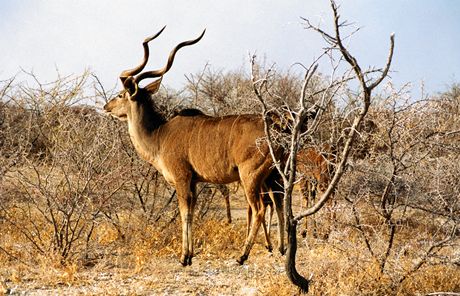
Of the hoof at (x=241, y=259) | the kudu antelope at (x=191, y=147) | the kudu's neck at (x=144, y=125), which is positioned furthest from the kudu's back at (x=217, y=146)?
the hoof at (x=241, y=259)

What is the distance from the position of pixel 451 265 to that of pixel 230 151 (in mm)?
3108

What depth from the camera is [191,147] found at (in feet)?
27.1

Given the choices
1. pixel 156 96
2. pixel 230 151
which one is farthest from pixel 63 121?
pixel 156 96

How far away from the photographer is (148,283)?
6.79 m

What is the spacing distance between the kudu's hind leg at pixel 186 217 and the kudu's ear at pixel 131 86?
5.17ft

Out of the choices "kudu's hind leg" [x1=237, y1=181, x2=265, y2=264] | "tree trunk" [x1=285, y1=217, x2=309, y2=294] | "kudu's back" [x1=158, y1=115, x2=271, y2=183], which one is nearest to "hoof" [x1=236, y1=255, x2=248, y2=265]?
"kudu's hind leg" [x1=237, y1=181, x2=265, y2=264]

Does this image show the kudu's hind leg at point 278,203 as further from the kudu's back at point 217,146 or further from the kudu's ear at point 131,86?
the kudu's ear at point 131,86

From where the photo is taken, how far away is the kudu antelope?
7777 millimetres

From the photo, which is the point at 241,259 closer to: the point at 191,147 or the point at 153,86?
the point at 191,147

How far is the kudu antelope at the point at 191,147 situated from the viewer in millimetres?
7777

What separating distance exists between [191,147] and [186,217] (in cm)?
98

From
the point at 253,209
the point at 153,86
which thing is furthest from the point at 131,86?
the point at 253,209

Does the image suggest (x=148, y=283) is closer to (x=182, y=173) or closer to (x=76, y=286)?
(x=76, y=286)

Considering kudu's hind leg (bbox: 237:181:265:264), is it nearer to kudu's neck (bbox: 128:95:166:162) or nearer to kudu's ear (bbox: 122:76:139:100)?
kudu's neck (bbox: 128:95:166:162)
